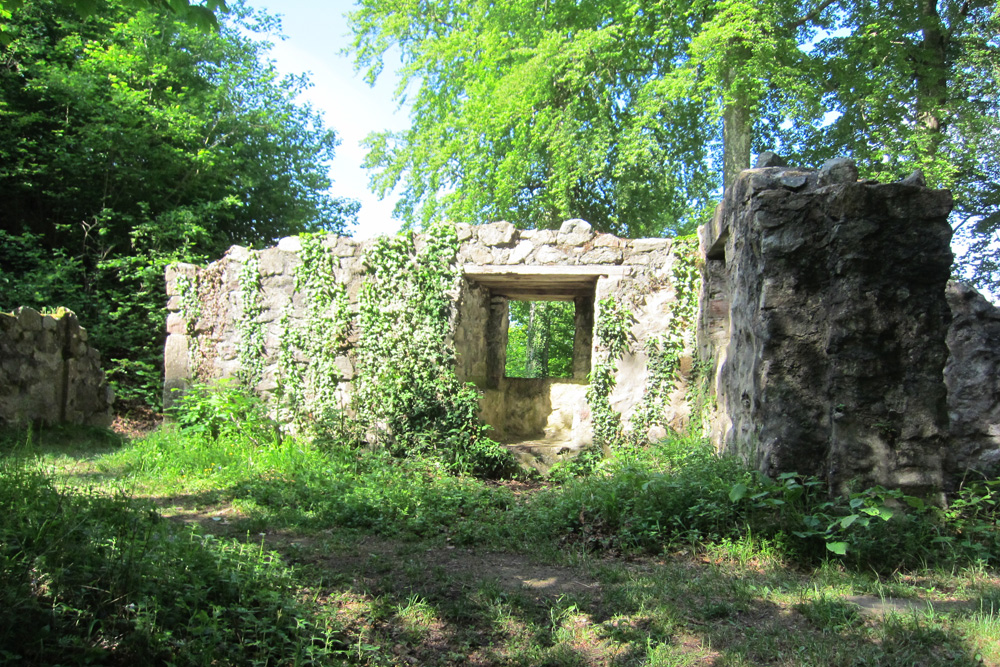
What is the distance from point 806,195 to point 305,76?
14.5 meters

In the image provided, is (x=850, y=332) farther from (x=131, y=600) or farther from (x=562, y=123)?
(x=562, y=123)

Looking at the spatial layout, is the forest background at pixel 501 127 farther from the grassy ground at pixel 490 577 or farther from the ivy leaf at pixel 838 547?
the ivy leaf at pixel 838 547

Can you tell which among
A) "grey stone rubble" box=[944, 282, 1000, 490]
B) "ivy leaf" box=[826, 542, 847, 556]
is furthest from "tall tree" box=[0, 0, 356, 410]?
"grey stone rubble" box=[944, 282, 1000, 490]

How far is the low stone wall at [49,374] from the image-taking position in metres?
7.41

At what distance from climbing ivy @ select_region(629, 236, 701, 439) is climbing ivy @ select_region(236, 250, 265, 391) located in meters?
4.24

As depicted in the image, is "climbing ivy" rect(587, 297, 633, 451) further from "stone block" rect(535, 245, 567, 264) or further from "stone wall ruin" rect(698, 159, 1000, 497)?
"stone wall ruin" rect(698, 159, 1000, 497)

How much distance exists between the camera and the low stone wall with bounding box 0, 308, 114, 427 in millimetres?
7410

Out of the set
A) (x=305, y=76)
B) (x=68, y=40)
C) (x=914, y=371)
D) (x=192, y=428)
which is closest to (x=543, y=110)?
(x=305, y=76)

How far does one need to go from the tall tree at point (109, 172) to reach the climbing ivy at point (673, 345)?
7.35 m

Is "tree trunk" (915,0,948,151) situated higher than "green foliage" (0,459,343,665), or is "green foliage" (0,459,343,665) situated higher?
"tree trunk" (915,0,948,151)

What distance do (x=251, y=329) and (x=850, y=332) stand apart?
245 inches

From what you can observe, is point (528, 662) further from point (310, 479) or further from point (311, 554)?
point (310, 479)

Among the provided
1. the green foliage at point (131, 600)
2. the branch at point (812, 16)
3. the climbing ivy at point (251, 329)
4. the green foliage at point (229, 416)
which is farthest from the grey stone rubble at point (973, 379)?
the branch at point (812, 16)

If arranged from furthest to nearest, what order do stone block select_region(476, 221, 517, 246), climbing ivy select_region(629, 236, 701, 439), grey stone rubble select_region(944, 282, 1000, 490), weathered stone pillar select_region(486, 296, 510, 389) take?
weathered stone pillar select_region(486, 296, 510, 389), stone block select_region(476, 221, 517, 246), climbing ivy select_region(629, 236, 701, 439), grey stone rubble select_region(944, 282, 1000, 490)
